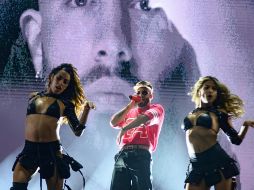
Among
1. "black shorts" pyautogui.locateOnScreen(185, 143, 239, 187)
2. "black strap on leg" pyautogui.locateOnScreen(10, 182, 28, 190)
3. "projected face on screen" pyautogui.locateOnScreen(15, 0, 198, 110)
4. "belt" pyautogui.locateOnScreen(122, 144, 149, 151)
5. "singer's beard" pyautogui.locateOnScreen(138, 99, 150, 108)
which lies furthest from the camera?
"projected face on screen" pyautogui.locateOnScreen(15, 0, 198, 110)

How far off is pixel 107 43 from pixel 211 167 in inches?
86.5

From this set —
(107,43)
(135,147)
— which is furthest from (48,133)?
(107,43)

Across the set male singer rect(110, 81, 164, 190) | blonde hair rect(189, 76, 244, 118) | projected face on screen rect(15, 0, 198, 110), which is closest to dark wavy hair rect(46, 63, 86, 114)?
male singer rect(110, 81, 164, 190)

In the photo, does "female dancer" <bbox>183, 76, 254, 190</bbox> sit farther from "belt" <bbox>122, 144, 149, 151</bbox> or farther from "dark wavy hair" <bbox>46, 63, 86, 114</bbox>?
"dark wavy hair" <bbox>46, 63, 86, 114</bbox>

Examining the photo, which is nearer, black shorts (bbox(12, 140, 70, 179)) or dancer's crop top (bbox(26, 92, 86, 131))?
black shorts (bbox(12, 140, 70, 179))

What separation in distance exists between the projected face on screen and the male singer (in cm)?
93

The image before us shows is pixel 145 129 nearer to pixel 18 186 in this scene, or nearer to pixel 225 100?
pixel 225 100

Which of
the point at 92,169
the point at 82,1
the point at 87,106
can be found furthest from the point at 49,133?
the point at 82,1

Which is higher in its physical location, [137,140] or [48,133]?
[48,133]

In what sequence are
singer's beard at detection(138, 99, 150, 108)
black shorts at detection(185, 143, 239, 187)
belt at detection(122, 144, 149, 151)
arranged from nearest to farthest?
black shorts at detection(185, 143, 239, 187), belt at detection(122, 144, 149, 151), singer's beard at detection(138, 99, 150, 108)

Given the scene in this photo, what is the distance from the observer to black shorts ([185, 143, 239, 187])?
11.6ft

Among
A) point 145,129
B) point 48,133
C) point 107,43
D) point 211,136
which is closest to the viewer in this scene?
point 48,133

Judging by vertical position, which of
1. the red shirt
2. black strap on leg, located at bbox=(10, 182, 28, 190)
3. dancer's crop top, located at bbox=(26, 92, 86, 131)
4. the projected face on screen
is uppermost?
the projected face on screen

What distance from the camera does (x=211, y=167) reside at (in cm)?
358
